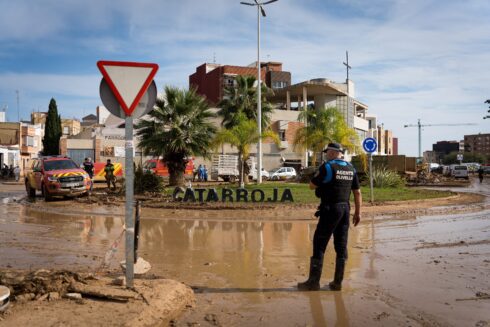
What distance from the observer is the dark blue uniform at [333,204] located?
20.1ft

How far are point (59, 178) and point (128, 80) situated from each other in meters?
15.3

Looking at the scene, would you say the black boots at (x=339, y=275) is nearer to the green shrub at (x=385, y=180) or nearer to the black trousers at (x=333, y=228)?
the black trousers at (x=333, y=228)

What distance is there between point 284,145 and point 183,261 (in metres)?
49.3

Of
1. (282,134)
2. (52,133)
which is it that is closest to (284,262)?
(282,134)

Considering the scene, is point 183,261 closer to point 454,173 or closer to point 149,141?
point 149,141

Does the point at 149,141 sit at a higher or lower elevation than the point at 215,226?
higher

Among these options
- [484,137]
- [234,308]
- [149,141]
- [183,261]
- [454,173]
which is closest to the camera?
[234,308]

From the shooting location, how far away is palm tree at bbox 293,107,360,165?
104ft

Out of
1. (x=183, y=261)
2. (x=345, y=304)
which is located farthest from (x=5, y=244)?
(x=345, y=304)

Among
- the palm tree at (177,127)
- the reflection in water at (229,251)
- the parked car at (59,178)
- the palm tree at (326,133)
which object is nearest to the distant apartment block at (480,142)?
the palm tree at (326,133)

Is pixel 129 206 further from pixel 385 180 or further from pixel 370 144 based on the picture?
pixel 385 180

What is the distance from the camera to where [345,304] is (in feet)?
18.1

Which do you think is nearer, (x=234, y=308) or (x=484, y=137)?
(x=234, y=308)

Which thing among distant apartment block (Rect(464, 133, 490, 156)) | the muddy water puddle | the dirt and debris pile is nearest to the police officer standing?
the muddy water puddle
